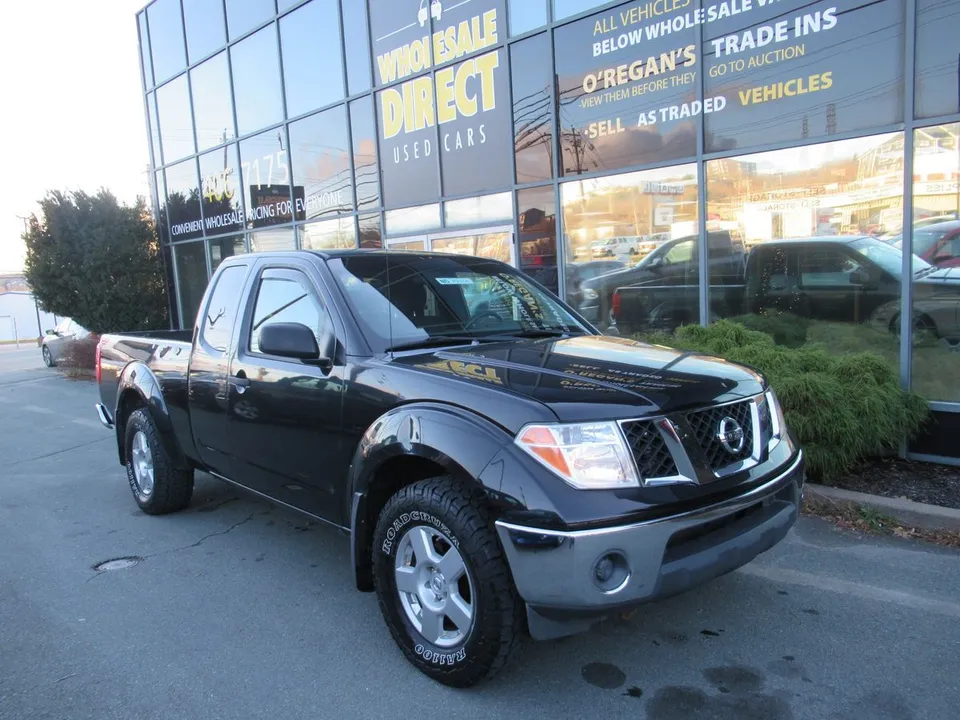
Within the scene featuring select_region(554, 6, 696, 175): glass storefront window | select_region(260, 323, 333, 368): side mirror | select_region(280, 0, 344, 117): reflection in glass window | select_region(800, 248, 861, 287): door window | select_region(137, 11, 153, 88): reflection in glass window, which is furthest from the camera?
select_region(137, 11, 153, 88): reflection in glass window

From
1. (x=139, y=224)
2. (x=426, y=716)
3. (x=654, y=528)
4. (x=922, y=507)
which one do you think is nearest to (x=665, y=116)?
(x=922, y=507)

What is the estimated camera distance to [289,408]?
361cm

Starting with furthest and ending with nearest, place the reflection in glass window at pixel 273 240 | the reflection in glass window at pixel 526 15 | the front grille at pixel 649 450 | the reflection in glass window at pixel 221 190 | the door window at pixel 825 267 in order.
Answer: the reflection in glass window at pixel 221 190 < the reflection in glass window at pixel 273 240 < the reflection in glass window at pixel 526 15 < the door window at pixel 825 267 < the front grille at pixel 649 450

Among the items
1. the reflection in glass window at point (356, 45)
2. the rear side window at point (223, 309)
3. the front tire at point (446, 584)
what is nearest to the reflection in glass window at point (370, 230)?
the reflection in glass window at point (356, 45)

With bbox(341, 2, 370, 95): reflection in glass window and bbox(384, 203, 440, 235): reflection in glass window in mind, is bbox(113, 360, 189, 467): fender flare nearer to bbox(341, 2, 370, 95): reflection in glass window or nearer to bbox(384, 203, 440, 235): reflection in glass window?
bbox(384, 203, 440, 235): reflection in glass window

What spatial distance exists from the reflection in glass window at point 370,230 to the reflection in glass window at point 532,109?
308 centimetres

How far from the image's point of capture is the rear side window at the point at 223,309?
14.2ft

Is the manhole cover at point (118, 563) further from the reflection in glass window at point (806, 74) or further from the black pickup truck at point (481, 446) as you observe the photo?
the reflection in glass window at point (806, 74)

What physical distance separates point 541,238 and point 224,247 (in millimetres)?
8585

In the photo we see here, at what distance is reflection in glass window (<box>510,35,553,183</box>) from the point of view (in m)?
8.70

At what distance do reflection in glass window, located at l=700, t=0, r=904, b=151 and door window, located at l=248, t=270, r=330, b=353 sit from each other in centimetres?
526

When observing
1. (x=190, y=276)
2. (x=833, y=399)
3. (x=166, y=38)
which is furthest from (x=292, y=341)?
(x=166, y=38)

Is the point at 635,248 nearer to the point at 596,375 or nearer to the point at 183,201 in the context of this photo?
the point at 596,375

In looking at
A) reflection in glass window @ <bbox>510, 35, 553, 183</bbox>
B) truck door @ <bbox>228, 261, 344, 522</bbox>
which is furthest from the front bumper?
reflection in glass window @ <bbox>510, 35, 553, 183</bbox>
